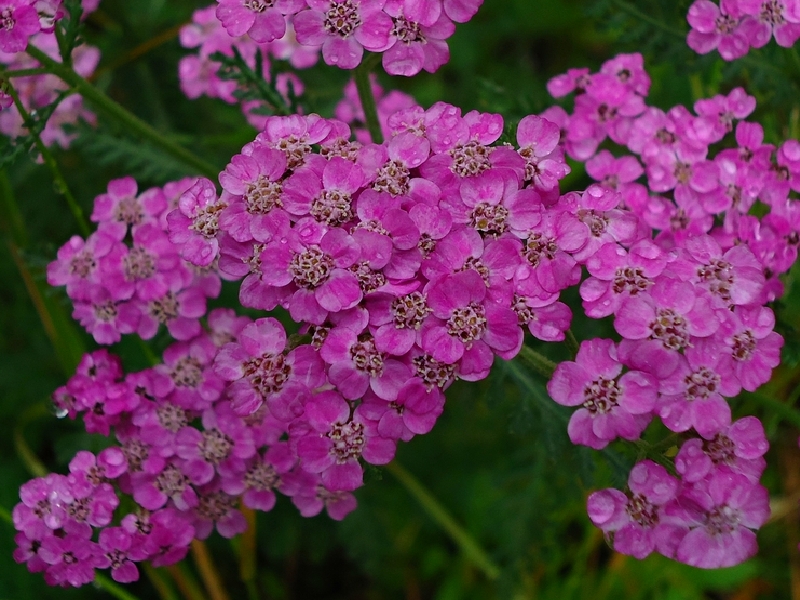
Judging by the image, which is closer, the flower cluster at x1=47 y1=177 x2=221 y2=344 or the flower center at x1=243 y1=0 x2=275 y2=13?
the flower center at x1=243 y1=0 x2=275 y2=13

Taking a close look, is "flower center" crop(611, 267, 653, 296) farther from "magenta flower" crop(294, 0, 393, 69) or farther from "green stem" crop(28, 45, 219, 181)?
"green stem" crop(28, 45, 219, 181)

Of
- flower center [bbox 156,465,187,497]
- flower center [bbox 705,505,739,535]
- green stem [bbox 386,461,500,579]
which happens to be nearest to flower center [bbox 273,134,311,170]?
flower center [bbox 156,465,187,497]

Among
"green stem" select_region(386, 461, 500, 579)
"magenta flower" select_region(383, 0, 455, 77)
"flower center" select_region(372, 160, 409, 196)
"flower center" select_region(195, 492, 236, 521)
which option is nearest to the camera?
"flower center" select_region(372, 160, 409, 196)

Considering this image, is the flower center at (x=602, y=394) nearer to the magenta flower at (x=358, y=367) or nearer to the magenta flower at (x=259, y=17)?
the magenta flower at (x=358, y=367)

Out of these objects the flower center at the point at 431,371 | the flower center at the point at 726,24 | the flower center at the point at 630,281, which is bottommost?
the flower center at the point at 630,281

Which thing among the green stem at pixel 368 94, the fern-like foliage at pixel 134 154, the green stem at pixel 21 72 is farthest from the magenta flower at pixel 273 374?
the fern-like foliage at pixel 134 154

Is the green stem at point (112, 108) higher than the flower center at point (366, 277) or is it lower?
higher
